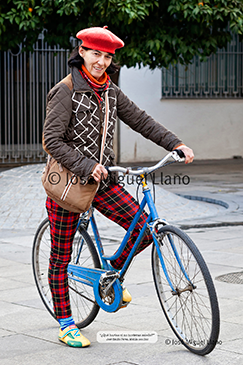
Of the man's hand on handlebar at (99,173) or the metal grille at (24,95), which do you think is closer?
the man's hand on handlebar at (99,173)

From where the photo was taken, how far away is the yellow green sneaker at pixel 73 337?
3562 mm

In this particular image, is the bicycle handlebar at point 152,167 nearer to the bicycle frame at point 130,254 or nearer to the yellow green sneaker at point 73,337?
the bicycle frame at point 130,254

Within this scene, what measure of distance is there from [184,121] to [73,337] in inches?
606

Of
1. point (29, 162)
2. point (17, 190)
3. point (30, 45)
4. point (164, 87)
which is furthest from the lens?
point (164, 87)

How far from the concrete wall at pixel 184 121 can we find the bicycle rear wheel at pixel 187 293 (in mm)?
14170

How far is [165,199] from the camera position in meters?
9.10

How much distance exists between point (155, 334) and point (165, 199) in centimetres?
542

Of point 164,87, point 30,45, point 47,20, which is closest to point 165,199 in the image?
point 47,20

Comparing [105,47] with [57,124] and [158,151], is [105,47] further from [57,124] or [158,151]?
[158,151]

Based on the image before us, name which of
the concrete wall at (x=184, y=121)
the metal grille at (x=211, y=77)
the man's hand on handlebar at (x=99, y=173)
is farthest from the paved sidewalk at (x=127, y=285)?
the metal grille at (x=211, y=77)

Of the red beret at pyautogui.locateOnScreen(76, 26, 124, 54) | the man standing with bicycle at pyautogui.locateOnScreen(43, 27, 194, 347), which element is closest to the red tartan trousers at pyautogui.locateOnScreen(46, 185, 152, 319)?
the man standing with bicycle at pyautogui.locateOnScreen(43, 27, 194, 347)

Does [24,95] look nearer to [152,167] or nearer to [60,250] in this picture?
[60,250]

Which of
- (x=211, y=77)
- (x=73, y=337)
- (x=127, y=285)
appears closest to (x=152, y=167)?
(x=73, y=337)

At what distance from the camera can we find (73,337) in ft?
11.8
